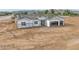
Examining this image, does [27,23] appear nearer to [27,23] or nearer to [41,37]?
[27,23]

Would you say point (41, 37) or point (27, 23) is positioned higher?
point (27, 23)

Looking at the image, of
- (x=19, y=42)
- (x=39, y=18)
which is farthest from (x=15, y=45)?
(x=39, y=18)

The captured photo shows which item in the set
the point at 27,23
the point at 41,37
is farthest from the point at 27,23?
the point at 41,37

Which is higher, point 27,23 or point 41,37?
point 27,23

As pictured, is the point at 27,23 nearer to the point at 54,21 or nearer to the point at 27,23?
the point at 27,23

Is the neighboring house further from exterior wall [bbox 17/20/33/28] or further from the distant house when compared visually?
exterior wall [bbox 17/20/33/28]

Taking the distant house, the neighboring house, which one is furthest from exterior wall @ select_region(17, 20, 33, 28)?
the neighboring house
